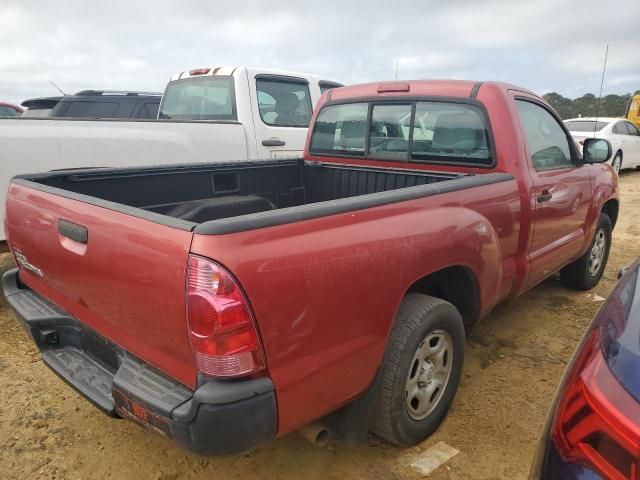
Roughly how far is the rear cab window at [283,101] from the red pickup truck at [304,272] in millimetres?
2409

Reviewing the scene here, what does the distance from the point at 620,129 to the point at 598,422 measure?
516 inches

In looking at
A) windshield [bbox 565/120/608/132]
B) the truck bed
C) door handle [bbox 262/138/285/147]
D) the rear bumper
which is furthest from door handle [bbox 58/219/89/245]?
windshield [bbox 565/120/608/132]

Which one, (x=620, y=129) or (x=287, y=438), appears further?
(x=620, y=129)

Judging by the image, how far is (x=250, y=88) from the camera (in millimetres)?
5652

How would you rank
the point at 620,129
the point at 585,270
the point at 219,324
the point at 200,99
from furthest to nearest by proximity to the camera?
the point at 620,129 < the point at 200,99 < the point at 585,270 < the point at 219,324

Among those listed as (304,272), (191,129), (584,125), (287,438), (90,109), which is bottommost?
(287,438)

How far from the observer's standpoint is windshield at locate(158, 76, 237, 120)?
18.9 ft

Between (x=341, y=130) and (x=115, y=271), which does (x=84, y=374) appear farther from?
(x=341, y=130)

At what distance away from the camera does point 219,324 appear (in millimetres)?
1534

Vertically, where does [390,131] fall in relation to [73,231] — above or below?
above

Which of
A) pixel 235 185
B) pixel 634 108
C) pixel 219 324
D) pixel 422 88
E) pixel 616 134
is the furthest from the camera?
pixel 634 108

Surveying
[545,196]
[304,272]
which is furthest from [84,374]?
[545,196]

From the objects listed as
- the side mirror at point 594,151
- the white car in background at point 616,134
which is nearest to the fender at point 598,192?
the side mirror at point 594,151

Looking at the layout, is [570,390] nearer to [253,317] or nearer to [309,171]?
[253,317]
